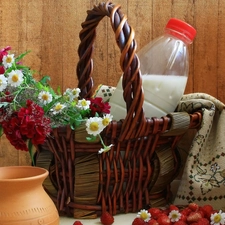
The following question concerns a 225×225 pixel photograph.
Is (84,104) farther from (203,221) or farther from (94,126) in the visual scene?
(203,221)

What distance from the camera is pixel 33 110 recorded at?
0.73 meters

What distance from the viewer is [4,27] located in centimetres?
122

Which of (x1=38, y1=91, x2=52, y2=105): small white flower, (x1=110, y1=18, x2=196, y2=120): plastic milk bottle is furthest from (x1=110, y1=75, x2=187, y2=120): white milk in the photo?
(x1=38, y1=91, x2=52, y2=105): small white flower

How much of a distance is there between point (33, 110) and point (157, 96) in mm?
317

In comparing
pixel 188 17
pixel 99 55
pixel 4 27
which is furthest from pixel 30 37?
pixel 188 17

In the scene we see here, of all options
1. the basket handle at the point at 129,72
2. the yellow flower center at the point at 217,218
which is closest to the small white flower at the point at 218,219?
the yellow flower center at the point at 217,218

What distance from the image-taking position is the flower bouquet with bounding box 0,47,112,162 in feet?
2.40

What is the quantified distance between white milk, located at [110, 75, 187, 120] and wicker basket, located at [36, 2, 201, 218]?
0.20ft

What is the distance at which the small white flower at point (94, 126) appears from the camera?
0.78 meters

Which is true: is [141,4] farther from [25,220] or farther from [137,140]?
[25,220]

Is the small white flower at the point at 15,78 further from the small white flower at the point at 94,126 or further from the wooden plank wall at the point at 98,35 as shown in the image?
the wooden plank wall at the point at 98,35

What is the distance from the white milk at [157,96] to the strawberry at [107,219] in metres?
0.21

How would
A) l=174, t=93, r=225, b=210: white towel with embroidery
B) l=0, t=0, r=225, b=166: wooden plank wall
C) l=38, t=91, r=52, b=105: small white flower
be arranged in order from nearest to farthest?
l=38, t=91, r=52, b=105: small white flower → l=174, t=93, r=225, b=210: white towel with embroidery → l=0, t=0, r=225, b=166: wooden plank wall

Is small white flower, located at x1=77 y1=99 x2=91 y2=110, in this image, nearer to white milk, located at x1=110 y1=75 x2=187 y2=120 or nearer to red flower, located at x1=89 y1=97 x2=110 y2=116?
red flower, located at x1=89 y1=97 x2=110 y2=116
